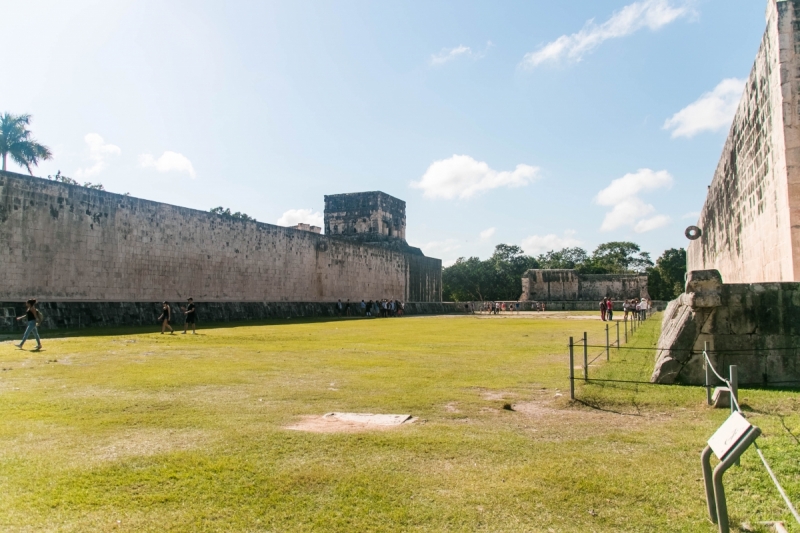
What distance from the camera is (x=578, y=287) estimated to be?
43969 mm

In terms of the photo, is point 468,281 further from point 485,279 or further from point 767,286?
point 767,286

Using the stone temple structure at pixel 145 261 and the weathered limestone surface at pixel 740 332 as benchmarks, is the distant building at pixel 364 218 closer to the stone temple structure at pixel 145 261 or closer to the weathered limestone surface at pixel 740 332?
the stone temple structure at pixel 145 261

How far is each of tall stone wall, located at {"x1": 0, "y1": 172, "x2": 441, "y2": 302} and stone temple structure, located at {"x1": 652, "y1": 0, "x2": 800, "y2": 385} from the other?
54.8 ft

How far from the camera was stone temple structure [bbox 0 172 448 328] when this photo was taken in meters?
16.4

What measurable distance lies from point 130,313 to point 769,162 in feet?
57.5

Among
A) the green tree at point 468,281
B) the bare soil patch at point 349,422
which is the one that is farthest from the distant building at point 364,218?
the bare soil patch at point 349,422

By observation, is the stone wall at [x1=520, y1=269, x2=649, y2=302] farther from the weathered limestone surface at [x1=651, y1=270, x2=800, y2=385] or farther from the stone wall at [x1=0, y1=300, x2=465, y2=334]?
the weathered limestone surface at [x1=651, y1=270, x2=800, y2=385]

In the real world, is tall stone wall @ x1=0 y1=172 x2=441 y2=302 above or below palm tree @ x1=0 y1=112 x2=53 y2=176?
below

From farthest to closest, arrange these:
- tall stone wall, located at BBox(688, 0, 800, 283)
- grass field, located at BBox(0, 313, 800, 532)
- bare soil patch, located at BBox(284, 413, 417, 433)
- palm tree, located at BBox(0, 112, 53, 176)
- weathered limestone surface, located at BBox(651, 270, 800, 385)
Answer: palm tree, located at BBox(0, 112, 53, 176) → tall stone wall, located at BBox(688, 0, 800, 283) → weathered limestone surface, located at BBox(651, 270, 800, 385) → bare soil patch, located at BBox(284, 413, 417, 433) → grass field, located at BBox(0, 313, 800, 532)

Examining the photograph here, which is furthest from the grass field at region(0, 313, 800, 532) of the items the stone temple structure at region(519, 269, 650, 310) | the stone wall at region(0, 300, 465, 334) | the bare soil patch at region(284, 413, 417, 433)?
the stone temple structure at region(519, 269, 650, 310)

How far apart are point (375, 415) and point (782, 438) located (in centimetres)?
330

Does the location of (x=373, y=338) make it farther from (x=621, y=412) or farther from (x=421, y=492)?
(x=421, y=492)

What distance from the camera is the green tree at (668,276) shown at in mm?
56969

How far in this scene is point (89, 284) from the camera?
1794 cm
